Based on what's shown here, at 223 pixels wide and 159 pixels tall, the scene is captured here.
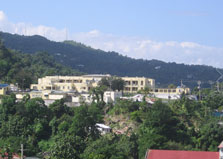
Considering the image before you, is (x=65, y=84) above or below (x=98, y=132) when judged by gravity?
above

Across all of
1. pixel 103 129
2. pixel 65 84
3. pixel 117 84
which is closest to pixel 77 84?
pixel 65 84

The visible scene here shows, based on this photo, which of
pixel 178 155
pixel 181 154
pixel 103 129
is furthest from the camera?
pixel 103 129

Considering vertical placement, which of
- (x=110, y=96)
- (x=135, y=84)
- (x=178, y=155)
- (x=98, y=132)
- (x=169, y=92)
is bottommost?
(x=178, y=155)

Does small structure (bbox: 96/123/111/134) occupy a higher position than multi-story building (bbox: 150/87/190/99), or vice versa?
multi-story building (bbox: 150/87/190/99)

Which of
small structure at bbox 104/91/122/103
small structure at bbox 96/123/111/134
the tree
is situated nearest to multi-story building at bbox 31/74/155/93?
the tree

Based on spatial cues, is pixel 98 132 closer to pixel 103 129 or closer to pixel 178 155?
pixel 103 129

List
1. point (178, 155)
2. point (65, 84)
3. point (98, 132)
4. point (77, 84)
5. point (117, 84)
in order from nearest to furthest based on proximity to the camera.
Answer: point (178, 155), point (98, 132), point (117, 84), point (77, 84), point (65, 84)

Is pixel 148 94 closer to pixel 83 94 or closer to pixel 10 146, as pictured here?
pixel 83 94

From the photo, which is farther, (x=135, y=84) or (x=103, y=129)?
(x=135, y=84)

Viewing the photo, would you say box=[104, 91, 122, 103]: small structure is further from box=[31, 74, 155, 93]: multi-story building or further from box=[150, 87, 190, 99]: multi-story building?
box=[150, 87, 190, 99]: multi-story building

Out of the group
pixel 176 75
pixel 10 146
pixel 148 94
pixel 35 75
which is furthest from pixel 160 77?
pixel 10 146

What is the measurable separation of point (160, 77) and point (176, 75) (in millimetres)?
6289

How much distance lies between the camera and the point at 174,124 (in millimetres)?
50750

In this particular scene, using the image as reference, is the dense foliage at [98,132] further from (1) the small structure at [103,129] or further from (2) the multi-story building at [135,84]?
(2) the multi-story building at [135,84]
